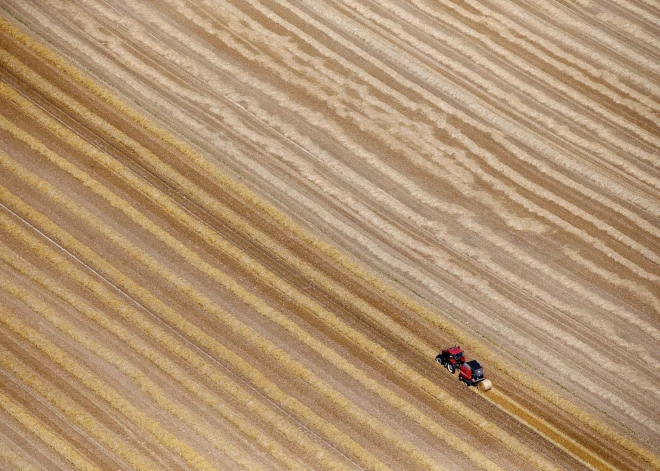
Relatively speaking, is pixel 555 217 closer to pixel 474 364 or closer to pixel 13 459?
pixel 474 364

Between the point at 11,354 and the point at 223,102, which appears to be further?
the point at 223,102

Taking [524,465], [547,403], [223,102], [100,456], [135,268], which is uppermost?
[223,102]

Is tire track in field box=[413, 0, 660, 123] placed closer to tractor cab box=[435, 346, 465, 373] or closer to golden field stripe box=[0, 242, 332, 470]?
tractor cab box=[435, 346, 465, 373]

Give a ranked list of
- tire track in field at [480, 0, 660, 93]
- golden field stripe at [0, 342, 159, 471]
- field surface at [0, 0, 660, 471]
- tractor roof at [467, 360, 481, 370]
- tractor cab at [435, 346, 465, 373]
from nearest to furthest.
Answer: golden field stripe at [0, 342, 159, 471], field surface at [0, 0, 660, 471], tractor roof at [467, 360, 481, 370], tractor cab at [435, 346, 465, 373], tire track in field at [480, 0, 660, 93]

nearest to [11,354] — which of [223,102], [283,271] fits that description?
[283,271]

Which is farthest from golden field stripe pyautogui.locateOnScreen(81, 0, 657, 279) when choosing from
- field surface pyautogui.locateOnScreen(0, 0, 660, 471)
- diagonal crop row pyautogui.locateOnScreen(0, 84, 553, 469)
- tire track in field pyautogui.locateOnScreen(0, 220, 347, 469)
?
tire track in field pyautogui.locateOnScreen(0, 220, 347, 469)

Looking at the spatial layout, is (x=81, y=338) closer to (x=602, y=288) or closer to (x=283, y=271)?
(x=283, y=271)

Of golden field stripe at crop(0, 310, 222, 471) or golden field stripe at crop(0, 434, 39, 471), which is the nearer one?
A: golden field stripe at crop(0, 434, 39, 471)

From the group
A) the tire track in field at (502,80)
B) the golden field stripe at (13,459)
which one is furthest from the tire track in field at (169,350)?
the tire track in field at (502,80)
